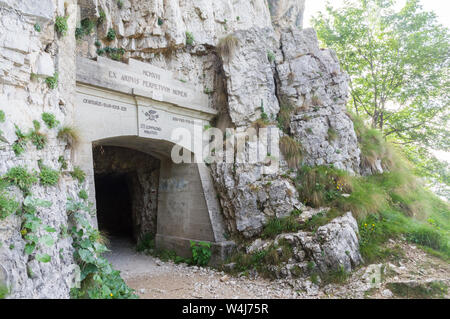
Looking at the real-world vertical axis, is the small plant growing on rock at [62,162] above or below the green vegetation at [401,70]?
below

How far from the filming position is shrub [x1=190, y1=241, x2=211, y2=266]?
7898 millimetres

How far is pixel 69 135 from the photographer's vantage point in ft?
16.4

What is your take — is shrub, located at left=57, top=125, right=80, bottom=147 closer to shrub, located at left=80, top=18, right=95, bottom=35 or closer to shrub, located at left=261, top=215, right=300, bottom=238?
shrub, located at left=80, top=18, right=95, bottom=35

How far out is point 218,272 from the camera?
7.41 meters

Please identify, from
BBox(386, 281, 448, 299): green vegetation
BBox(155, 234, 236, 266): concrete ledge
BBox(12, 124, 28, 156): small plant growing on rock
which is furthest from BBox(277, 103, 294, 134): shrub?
BBox(12, 124, 28, 156): small plant growing on rock

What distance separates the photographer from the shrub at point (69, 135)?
4902 millimetres

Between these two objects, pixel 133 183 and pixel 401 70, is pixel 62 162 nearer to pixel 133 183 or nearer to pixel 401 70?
pixel 133 183

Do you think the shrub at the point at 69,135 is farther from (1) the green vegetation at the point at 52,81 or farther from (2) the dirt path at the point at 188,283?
(2) the dirt path at the point at 188,283

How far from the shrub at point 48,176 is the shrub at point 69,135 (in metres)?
0.70

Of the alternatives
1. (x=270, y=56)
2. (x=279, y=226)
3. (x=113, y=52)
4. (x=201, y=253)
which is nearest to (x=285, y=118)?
(x=270, y=56)

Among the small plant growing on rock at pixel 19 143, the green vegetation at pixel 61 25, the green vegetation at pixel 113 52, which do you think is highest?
the green vegetation at pixel 113 52

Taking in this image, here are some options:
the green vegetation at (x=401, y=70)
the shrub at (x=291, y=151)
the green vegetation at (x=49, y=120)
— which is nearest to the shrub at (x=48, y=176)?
the green vegetation at (x=49, y=120)

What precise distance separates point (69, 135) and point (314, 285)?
563cm
